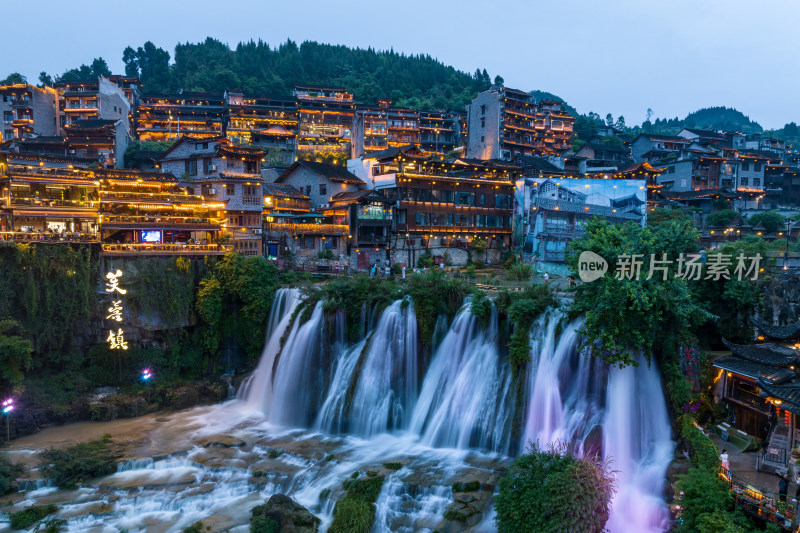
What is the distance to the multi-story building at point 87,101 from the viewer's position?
61.1 metres

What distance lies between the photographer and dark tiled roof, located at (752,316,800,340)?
17839 mm

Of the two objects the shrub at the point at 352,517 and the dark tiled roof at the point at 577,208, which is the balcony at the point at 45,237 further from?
the dark tiled roof at the point at 577,208

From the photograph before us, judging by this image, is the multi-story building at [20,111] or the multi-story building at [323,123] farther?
the multi-story building at [323,123]

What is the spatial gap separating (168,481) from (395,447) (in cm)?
891

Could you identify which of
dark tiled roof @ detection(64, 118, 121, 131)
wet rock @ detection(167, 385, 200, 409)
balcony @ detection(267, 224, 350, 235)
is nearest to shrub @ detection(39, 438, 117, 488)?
wet rock @ detection(167, 385, 200, 409)

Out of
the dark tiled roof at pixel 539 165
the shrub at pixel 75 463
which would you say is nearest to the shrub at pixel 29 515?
the shrub at pixel 75 463

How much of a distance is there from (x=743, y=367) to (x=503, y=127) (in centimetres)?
5014

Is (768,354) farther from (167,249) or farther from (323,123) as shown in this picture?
(323,123)

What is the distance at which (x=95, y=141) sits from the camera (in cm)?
5159

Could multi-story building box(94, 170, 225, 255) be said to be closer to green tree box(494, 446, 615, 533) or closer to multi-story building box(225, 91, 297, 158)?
green tree box(494, 446, 615, 533)

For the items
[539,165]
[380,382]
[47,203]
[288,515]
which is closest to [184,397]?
[380,382]

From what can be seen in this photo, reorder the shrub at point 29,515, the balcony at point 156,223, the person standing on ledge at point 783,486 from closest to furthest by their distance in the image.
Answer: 1. the person standing on ledge at point 783,486
2. the shrub at point 29,515
3. the balcony at point 156,223

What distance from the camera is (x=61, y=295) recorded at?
1021 inches

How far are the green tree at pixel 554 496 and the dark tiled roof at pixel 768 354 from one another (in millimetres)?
7736
